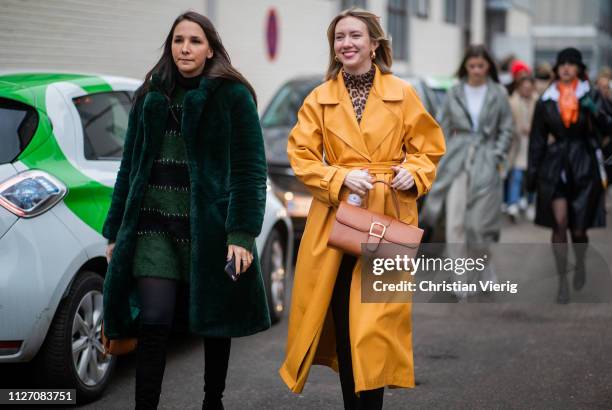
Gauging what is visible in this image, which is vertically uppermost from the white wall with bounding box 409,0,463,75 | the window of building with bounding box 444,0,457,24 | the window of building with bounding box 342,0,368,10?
the window of building with bounding box 342,0,368,10

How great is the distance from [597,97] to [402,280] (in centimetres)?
428

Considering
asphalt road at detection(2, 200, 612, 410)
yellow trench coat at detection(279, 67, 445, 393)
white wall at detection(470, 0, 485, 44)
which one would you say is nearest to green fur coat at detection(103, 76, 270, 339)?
yellow trench coat at detection(279, 67, 445, 393)

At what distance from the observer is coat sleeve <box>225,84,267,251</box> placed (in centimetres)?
410

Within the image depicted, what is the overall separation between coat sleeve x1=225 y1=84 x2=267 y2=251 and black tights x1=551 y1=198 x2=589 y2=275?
169 inches

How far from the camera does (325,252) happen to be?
4191 mm

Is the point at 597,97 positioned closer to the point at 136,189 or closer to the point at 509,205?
the point at 136,189

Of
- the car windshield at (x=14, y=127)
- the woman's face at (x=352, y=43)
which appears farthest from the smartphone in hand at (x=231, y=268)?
the car windshield at (x=14, y=127)

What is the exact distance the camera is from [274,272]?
7.08 metres

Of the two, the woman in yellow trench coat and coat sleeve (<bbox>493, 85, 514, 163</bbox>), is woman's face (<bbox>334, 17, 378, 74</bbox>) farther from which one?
coat sleeve (<bbox>493, 85, 514, 163</bbox>)

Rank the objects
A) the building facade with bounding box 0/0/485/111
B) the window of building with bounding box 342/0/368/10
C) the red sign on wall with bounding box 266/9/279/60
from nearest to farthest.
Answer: the building facade with bounding box 0/0/485/111
the red sign on wall with bounding box 266/9/279/60
the window of building with bounding box 342/0/368/10

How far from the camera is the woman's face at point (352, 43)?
422 centimetres

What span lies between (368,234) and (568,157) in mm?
4262

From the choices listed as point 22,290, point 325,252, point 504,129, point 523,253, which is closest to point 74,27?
point 504,129

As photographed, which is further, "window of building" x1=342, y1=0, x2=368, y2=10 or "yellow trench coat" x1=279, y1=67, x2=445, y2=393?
"window of building" x1=342, y1=0, x2=368, y2=10
